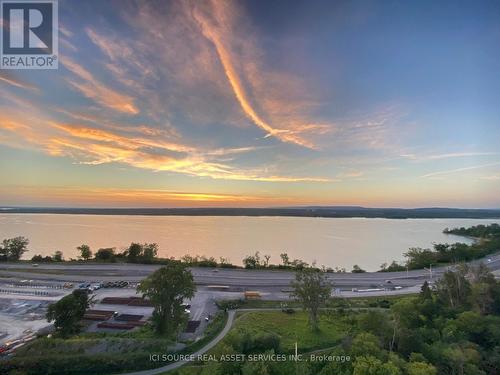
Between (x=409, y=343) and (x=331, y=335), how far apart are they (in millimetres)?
4450

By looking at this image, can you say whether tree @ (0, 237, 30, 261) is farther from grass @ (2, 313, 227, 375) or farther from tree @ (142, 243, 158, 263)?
grass @ (2, 313, 227, 375)

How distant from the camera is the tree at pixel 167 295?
15664 millimetres

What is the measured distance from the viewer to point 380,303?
67.8ft

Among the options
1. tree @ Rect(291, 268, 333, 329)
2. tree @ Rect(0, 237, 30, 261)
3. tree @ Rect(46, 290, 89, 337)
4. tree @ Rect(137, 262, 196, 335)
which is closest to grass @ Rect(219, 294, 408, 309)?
tree @ Rect(291, 268, 333, 329)

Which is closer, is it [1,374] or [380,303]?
[1,374]

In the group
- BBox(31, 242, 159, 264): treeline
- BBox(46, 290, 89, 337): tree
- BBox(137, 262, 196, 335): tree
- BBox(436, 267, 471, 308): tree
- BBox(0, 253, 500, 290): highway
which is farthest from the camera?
BBox(31, 242, 159, 264): treeline

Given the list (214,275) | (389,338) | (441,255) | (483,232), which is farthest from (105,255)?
(483,232)

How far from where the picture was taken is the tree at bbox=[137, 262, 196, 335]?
51.4 feet

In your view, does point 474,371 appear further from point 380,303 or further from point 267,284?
point 267,284

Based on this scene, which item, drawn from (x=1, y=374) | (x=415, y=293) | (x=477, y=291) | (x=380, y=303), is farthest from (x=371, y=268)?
(x=1, y=374)

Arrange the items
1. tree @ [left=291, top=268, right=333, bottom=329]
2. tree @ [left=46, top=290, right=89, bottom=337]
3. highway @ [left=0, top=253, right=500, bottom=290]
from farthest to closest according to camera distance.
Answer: highway @ [left=0, top=253, right=500, bottom=290], tree @ [left=291, top=268, right=333, bottom=329], tree @ [left=46, top=290, right=89, bottom=337]

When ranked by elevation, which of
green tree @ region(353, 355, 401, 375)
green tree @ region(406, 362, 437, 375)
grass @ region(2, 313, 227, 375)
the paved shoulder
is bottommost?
the paved shoulder

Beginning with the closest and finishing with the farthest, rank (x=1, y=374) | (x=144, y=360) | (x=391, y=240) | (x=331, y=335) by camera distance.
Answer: (x=1, y=374) → (x=144, y=360) → (x=331, y=335) → (x=391, y=240)

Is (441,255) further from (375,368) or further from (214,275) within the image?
(375,368)
